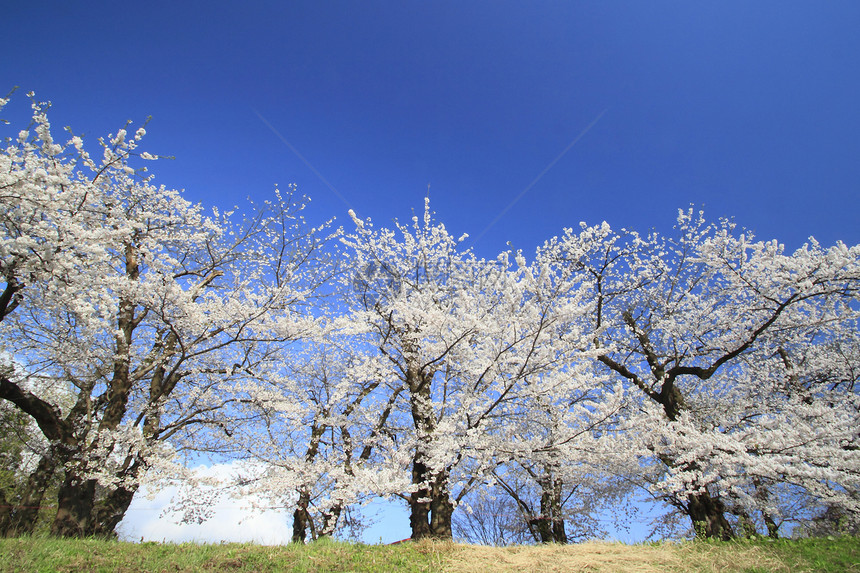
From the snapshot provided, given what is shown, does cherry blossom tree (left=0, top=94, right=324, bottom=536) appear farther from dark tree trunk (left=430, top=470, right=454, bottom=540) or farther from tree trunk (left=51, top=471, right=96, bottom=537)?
dark tree trunk (left=430, top=470, right=454, bottom=540)

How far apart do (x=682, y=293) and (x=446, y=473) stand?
9.00 metres

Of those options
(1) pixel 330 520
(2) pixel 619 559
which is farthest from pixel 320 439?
(2) pixel 619 559

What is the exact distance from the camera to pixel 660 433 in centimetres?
887

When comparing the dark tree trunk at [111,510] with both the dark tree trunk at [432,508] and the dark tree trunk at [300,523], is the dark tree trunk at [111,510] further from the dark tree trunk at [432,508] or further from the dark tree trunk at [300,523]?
the dark tree trunk at [432,508]

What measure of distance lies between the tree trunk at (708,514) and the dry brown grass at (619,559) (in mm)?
3563

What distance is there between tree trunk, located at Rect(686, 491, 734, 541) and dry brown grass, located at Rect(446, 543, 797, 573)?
3.56 metres

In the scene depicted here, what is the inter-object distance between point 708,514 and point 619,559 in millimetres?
5469

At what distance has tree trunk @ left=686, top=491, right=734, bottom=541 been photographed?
912cm

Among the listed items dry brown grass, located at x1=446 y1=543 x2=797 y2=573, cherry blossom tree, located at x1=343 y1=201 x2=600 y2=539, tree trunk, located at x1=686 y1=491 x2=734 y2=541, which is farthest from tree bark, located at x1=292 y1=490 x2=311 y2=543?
tree trunk, located at x1=686 y1=491 x2=734 y2=541

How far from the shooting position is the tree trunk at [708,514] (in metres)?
9.12

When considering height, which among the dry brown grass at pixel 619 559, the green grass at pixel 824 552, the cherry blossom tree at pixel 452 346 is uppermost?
the cherry blossom tree at pixel 452 346

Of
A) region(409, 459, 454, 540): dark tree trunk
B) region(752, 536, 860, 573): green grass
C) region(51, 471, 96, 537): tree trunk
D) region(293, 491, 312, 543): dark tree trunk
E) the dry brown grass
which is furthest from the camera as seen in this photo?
region(293, 491, 312, 543): dark tree trunk

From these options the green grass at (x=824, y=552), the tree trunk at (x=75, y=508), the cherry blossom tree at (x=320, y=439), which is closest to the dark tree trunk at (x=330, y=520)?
the cherry blossom tree at (x=320, y=439)

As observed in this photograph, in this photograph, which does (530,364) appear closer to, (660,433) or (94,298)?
(660,433)
